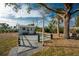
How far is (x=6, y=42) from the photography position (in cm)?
291

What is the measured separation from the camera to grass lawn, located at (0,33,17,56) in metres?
2.90

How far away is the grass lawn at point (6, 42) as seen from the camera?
2.90 metres

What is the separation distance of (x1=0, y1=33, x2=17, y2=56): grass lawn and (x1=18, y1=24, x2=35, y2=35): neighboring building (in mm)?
84

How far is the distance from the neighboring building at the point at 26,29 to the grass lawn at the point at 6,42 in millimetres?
84

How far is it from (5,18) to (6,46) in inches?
12.7

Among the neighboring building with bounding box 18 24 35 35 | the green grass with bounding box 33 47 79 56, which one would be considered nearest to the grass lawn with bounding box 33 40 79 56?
the green grass with bounding box 33 47 79 56

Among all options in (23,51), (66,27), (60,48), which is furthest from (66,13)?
(23,51)

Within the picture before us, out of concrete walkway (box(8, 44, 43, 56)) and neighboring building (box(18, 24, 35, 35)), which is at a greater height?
neighboring building (box(18, 24, 35, 35))

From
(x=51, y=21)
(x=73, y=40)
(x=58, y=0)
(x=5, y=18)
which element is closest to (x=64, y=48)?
(x=73, y=40)

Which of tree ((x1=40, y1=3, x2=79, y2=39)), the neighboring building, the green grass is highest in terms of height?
tree ((x1=40, y1=3, x2=79, y2=39))

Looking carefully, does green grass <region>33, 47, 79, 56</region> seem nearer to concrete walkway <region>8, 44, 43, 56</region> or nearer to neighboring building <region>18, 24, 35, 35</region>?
concrete walkway <region>8, 44, 43, 56</region>

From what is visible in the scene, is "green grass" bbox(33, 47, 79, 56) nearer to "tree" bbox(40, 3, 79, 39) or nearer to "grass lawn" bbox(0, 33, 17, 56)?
"tree" bbox(40, 3, 79, 39)

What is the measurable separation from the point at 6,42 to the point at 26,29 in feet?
0.90

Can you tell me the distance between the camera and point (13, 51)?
2912mm
